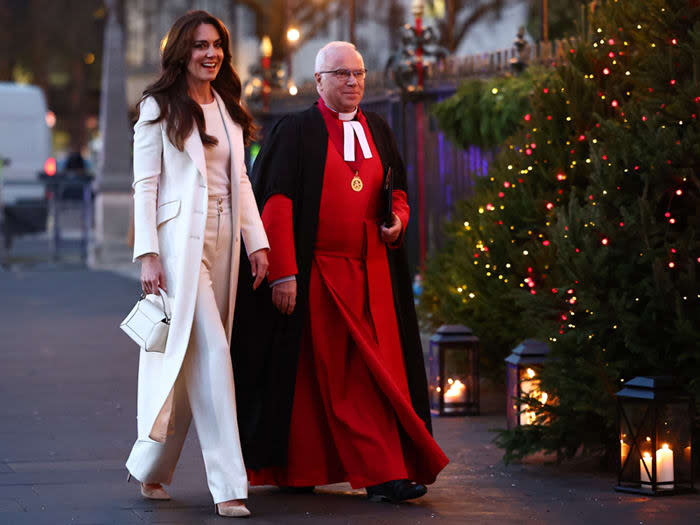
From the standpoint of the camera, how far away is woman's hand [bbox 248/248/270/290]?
20.0ft

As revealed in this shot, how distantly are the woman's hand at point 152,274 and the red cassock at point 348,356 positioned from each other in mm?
551

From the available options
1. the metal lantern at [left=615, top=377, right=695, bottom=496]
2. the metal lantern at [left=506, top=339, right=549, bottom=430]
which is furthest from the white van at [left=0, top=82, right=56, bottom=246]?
the metal lantern at [left=615, top=377, right=695, bottom=496]

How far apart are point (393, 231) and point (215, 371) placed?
3.35ft

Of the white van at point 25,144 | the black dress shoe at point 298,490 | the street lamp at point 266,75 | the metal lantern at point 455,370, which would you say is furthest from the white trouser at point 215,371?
the white van at point 25,144

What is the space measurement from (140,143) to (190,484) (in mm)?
1623

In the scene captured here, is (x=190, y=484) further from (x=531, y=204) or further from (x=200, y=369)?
(x=531, y=204)

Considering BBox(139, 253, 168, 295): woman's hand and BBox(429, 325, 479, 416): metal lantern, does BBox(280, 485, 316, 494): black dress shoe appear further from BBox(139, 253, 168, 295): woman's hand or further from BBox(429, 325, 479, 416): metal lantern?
BBox(429, 325, 479, 416): metal lantern

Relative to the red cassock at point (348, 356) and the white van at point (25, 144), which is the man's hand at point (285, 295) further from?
the white van at point (25, 144)

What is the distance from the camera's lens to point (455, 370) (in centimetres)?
876

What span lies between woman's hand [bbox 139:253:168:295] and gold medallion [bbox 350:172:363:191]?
948mm

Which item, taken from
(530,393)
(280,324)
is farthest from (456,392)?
(280,324)

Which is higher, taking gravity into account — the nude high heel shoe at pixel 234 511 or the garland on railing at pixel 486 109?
the garland on railing at pixel 486 109

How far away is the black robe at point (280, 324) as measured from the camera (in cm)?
629

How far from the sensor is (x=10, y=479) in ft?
22.3
